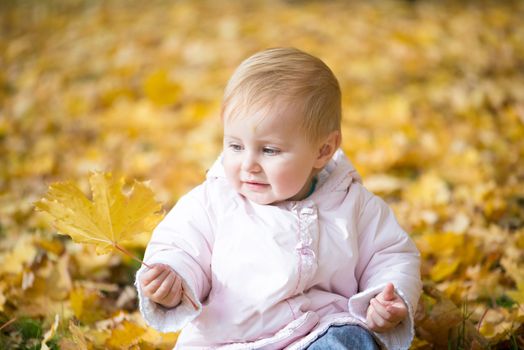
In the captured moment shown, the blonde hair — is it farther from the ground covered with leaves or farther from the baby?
the ground covered with leaves

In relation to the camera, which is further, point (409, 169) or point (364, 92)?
point (364, 92)

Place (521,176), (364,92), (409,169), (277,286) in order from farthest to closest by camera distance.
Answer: (364,92), (409,169), (521,176), (277,286)

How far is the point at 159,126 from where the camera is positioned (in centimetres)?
470

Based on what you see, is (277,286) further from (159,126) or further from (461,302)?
(159,126)

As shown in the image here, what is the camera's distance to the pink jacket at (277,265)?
5.65 ft

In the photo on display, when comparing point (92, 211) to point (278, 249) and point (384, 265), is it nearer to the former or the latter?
point (278, 249)

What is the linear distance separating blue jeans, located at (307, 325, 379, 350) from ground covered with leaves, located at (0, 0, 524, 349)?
16.2 inches

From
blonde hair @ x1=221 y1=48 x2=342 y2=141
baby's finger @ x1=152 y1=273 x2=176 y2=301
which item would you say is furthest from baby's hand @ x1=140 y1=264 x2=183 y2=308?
blonde hair @ x1=221 y1=48 x2=342 y2=141

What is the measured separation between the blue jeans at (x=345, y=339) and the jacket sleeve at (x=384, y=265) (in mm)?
45

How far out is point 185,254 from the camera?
177 centimetres

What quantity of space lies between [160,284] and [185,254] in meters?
0.18

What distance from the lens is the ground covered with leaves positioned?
230 cm

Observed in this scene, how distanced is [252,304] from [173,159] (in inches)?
99.1

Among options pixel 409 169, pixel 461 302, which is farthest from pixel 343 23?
pixel 461 302
